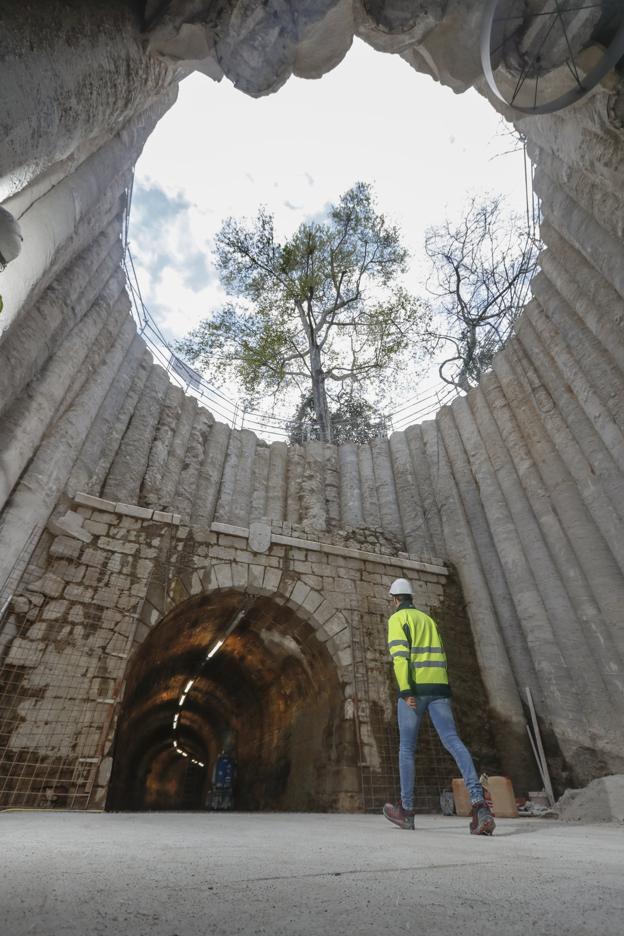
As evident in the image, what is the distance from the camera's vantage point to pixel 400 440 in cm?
1166

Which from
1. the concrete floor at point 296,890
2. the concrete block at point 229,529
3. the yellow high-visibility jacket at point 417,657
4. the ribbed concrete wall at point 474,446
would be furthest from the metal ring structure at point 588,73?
the concrete block at point 229,529

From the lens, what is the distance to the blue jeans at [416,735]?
152 inches

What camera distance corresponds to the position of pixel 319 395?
16672 millimetres

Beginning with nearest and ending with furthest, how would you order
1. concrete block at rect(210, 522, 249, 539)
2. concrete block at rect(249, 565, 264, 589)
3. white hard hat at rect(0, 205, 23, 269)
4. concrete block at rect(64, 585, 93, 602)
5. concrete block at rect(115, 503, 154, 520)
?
white hard hat at rect(0, 205, 23, 269), concrete block at rect(64, 585, 93, 602), concrete block at rect(115, 503, 154, 520), concrete block at rect(249, 565, 264, 589), concrete block at rect(210, 522, 249, 539)

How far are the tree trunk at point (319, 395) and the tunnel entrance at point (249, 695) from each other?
302 inches

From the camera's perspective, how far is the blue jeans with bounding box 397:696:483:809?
3.86m

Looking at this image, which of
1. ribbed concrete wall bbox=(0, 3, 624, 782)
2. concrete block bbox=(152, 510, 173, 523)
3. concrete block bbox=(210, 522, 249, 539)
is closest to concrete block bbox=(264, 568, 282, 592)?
concrete block bbox=(210, 522, 249, 539)

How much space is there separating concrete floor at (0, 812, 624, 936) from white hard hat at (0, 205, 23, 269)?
2.47m

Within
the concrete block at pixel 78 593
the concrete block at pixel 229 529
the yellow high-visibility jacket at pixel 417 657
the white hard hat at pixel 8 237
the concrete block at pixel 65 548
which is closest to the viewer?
the white hard hat at pixel 8 237

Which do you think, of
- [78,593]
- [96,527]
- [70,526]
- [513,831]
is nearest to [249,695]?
[78,593]

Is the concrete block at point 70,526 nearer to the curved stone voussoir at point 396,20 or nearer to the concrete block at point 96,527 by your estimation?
the concrete block at point 96,527

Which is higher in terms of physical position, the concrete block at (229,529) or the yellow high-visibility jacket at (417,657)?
the concrete block at (229,529)

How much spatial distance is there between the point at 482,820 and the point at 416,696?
1006 millimetres

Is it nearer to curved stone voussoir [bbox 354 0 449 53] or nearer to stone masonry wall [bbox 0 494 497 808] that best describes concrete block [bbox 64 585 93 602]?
stone masonry wall [bbox 0 494 497 808]
